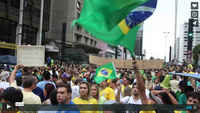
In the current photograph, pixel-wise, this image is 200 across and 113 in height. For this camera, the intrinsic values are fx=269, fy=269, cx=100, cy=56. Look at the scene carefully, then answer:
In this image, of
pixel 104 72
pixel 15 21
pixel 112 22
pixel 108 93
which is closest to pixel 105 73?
pixel 104 72

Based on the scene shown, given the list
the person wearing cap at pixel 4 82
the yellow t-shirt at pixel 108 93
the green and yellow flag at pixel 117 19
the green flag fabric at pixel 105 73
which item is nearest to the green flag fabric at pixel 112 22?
the green and yellow flag at pixel 117 19

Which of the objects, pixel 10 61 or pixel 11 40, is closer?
pixel 10 61

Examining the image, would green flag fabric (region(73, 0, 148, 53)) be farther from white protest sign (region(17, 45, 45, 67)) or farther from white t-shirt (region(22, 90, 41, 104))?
white protest sign (region(17, 45, 45, 67))

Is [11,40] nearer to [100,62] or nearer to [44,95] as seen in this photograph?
[100,62]

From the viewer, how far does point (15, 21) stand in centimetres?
3703

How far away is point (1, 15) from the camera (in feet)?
112

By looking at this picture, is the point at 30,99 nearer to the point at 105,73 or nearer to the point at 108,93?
the point at 108,93

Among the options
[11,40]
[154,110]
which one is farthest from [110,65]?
[11,40]

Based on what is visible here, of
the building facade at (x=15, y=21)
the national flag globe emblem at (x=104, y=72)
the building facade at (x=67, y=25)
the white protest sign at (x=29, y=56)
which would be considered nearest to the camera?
the national flag globe emblem at (x=104, y=72)

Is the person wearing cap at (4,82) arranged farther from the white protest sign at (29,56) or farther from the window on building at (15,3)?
the window on building at (15,3)

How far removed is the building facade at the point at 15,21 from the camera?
3509cm

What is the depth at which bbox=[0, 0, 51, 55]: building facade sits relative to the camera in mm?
35094

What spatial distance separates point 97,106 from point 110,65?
4.69 metres

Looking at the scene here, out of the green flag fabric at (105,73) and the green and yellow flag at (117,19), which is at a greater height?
the green and yellow flag at (117,19)
